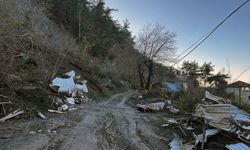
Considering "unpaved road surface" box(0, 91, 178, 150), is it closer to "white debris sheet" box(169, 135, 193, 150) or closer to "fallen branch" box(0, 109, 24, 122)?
"white debris sheet" box(169, 135, 193, 150)

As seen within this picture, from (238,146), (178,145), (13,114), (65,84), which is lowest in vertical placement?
(178,145)

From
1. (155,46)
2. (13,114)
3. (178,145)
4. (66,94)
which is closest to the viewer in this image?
(178,145)

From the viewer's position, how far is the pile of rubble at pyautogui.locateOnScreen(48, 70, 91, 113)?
12523mm

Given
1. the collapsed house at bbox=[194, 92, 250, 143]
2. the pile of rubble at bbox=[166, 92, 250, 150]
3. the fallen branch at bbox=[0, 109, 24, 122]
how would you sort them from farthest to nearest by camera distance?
1. the fallen branch at bbox=[0, 109, 24, 122]
2. the collapsed house at bbox=[194, 92, 250, 143]
3. the pile of rubble at bbox=[166, 92, 250, 150]

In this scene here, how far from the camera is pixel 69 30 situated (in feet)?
105

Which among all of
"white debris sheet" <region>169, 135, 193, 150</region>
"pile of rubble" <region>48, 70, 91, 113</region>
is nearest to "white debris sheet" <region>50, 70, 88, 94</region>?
"pile of rubble" <region>48, 70, 91, 113</region>

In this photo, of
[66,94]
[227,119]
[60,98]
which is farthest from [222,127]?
[66,94]

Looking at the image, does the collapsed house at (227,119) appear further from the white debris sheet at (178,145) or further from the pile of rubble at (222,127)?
the white debris sheet at (178,145)

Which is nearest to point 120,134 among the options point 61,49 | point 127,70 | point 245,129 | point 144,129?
point 144,129

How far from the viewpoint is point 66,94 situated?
15.3m

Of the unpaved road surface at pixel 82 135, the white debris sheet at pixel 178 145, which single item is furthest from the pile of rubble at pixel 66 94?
the white debris sheet at pixel 178 145

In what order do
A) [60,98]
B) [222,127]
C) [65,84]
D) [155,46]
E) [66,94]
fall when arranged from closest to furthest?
[222,127]
[60,98]
[66,94]
[65,84]
[155,46]

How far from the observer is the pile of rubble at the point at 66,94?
12523mm

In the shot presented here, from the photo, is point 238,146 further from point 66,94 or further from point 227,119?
point 66,94
